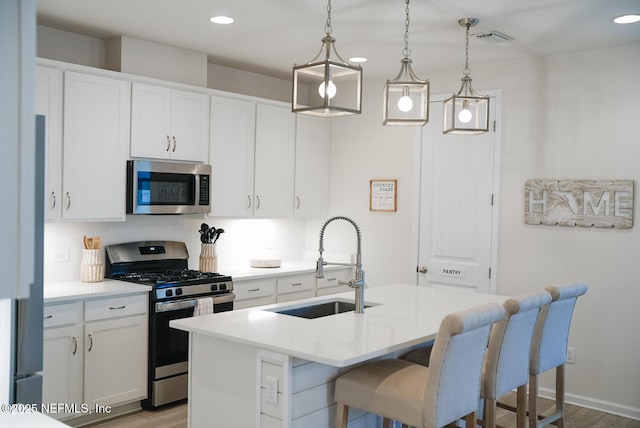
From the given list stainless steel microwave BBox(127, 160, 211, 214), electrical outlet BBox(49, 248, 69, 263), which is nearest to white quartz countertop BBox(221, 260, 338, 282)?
stainless steel microwave BBox(127, 160, 211, 214)

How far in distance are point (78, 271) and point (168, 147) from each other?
1097 millimetres

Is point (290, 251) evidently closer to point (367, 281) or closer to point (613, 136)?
point (367, 281)

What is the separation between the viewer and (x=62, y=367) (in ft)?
12.3

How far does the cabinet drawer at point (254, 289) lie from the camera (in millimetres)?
4809

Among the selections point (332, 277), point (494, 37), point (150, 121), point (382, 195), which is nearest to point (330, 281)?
point (332, 277)

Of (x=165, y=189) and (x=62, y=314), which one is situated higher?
(x=165, y=189)

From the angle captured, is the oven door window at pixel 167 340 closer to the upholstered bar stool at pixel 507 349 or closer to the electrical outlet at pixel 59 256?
the electrical outlet at pixel 59 256

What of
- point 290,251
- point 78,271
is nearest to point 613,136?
point 290,251

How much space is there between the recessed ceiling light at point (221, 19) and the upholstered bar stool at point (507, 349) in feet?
7.97

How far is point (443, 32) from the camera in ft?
13.5

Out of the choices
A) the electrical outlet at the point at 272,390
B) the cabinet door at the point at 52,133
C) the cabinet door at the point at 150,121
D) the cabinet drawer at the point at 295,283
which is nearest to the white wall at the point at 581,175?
the cabinet drawer at the point at 295,283

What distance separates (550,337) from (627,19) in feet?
6.45

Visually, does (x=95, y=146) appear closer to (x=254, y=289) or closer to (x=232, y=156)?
(x=232, y=156)

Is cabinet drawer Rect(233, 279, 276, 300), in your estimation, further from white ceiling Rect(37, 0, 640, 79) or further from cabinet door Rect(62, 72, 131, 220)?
white ceiling Rect(37, 0, 640, 79)
